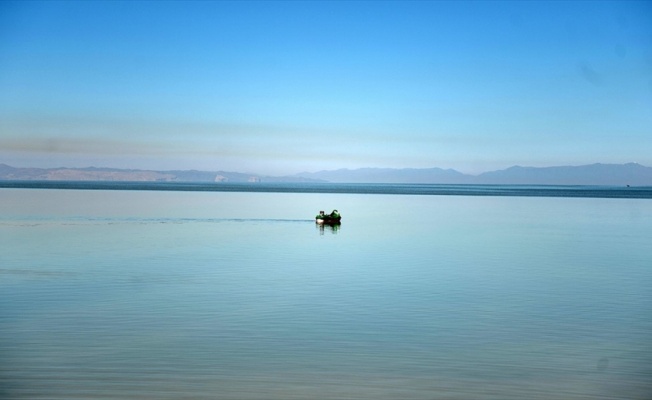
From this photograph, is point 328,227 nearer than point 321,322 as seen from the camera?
No

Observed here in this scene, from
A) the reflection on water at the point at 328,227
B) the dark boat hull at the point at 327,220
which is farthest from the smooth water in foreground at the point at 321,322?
the dark boat hull at the point at 327,220

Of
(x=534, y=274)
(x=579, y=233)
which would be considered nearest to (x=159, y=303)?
(x=534, y=274)

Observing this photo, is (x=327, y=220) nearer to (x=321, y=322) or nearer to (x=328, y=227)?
(x=328, y=227)

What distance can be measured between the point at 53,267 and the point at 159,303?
296 inches

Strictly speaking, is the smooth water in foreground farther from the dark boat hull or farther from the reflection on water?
the dark boat hull

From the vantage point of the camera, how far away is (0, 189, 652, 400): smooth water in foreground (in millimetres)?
9594

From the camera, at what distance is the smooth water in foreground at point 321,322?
9594 mm

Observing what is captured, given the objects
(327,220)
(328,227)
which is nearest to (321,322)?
(328,227)

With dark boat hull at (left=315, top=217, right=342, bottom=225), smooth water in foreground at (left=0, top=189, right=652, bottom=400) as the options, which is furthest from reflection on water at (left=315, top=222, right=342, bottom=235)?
smooth water in foreground at (left=0, top=189, right=652, bottom=400)

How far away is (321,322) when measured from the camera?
13352 mm

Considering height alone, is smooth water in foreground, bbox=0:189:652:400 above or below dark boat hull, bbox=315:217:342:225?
below

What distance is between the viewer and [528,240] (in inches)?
1281

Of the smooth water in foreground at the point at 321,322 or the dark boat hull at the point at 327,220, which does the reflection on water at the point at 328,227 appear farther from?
the smooth water in foreground at the point at 321,322

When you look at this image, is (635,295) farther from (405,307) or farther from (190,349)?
(190,349)
